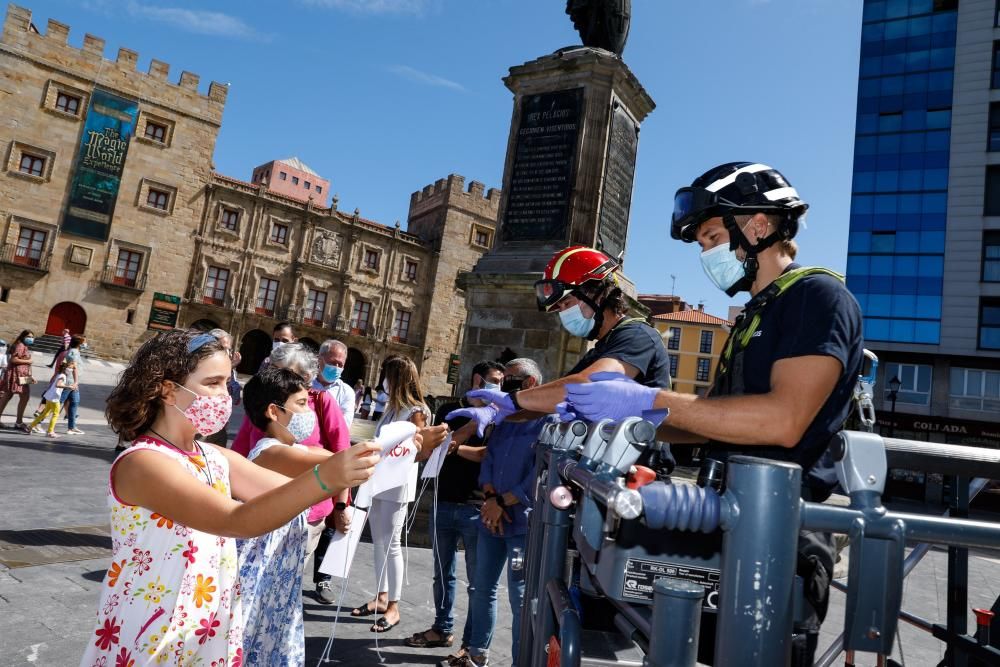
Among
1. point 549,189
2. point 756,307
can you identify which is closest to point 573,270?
point 756,307

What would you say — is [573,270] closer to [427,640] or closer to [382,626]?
[427,640]

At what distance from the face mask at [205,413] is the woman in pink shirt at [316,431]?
102 centimetres

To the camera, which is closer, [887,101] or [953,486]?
[953,486]

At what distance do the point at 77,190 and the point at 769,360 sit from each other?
36.6 meters

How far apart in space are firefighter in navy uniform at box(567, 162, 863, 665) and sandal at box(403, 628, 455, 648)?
2.66m

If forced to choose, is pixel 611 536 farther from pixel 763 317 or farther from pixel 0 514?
pixel 0 514

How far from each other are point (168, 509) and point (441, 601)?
258 centimetres

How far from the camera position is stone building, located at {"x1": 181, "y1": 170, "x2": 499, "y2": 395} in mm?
34969

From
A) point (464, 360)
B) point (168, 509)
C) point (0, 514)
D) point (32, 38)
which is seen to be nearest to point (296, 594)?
point (168, 509)

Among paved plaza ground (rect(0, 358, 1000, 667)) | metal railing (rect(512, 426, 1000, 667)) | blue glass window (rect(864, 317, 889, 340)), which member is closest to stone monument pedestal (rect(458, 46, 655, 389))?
paved plaza ground (rect(0, 358, 1000, 667))

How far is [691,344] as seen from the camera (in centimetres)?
5834

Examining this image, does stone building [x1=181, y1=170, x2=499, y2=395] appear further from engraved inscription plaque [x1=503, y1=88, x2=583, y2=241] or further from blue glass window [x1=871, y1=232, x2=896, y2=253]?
engraved inscription plaque [x1=503, y1=88, x2=583, y2=241]

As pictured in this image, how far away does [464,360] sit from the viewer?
7895 millimetres

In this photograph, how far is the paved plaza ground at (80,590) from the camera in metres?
3.46
